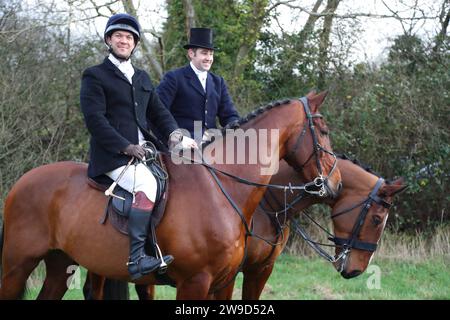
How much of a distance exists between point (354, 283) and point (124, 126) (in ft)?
15.9

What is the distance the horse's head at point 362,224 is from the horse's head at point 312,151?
3.21ft

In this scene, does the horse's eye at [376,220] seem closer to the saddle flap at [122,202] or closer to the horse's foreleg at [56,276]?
the saddle flap at [122,202]

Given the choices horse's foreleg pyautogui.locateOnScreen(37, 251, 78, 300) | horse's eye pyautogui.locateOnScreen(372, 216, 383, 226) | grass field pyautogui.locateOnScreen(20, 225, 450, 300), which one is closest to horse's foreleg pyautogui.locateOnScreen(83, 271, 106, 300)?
horse's foreleg pyautogui.locateOnScreen(37, 251, 78, 300)

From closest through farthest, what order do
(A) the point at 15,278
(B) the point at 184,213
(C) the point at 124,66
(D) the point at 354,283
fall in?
(B) the point at 184,213 → (C) the point at 124,66 → (A) the point at 15,278 → (D) the point at 354,283

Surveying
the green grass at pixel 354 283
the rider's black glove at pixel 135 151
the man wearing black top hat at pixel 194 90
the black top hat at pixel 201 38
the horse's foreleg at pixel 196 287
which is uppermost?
the black top hat at pixel 201 38

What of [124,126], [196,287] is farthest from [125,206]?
[196,287]

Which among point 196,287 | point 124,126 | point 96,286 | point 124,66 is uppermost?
point 124,66

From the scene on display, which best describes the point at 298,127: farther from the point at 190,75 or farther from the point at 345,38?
the point at 345,38

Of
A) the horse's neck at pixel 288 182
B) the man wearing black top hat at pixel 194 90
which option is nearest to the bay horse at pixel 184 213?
the horse's neck at pixel 288 182

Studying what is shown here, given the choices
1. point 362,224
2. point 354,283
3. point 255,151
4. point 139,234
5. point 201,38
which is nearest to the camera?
point 139,234

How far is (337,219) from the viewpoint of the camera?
5.96 m

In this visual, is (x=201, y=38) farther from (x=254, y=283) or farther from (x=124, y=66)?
(x=254, y=283)

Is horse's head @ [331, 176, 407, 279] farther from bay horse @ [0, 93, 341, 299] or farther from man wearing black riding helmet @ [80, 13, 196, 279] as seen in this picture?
man wearing black riding helmet @ [80, 13, 196, 279]

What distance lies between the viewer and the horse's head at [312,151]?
4.90 metres
